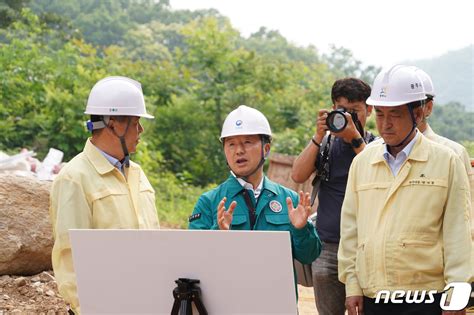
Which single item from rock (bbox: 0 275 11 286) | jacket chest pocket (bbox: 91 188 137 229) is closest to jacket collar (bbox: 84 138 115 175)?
jacket chest pocket (bbox: 91 188 137 229)

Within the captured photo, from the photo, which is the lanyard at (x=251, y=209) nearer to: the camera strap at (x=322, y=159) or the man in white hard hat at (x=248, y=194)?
the man in white hard hat at (x=248, y=194)

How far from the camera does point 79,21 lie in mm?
27703

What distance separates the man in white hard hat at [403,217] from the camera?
12.5 feet

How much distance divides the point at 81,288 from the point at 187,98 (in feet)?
43.8

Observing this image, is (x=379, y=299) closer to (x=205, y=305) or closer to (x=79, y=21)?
(x=205, y=305)

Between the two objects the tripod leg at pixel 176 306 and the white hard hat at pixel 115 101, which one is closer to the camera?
the tripod leg at pixel 176 306

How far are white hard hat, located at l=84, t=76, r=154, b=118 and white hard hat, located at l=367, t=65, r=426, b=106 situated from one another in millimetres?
1134

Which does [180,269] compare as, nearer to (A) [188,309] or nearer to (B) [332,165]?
(A) [188,309]

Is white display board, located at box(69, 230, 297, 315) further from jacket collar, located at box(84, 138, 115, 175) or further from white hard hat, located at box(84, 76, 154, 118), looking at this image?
white hard hat, located at box(84, 76, 154, 118)

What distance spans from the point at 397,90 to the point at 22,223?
3.45m

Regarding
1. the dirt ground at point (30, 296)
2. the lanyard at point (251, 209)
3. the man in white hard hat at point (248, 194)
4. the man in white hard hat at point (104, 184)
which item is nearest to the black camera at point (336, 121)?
the man in white hard hat at point (248, 194)

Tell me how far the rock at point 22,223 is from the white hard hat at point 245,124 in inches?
106

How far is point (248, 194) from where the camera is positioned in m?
4.12

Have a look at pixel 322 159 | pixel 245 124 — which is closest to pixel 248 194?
pixel 245 124
